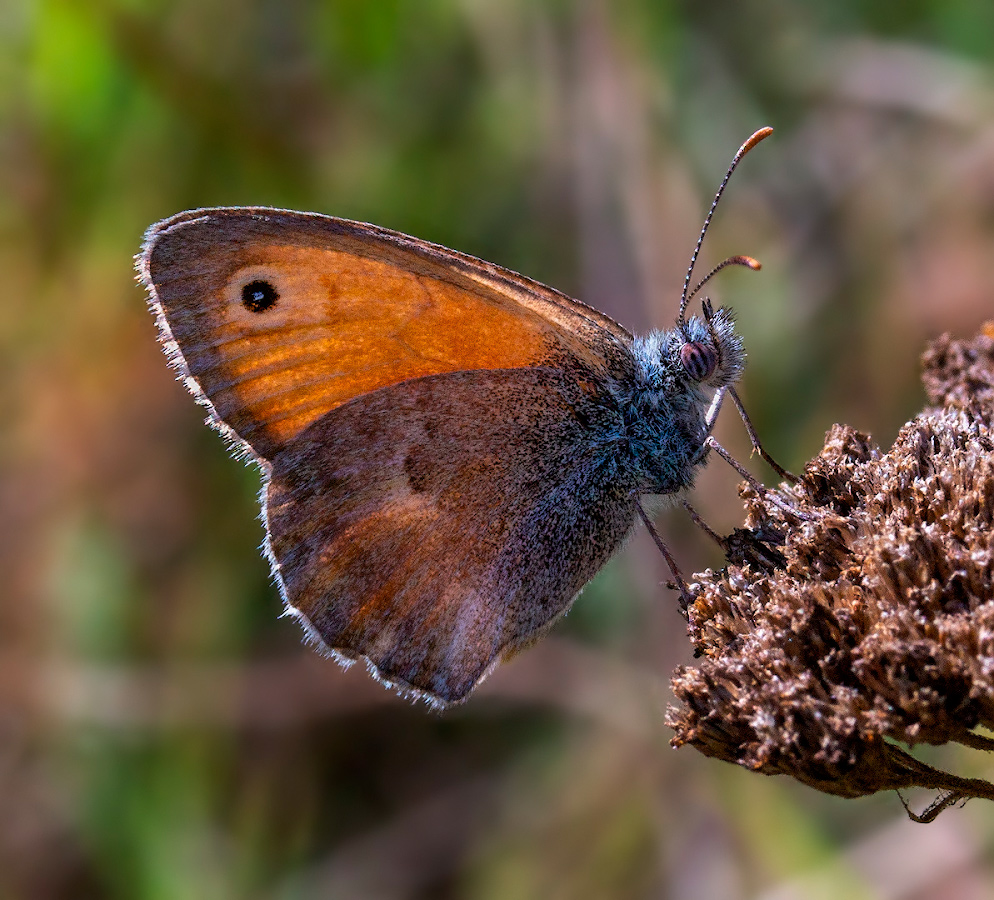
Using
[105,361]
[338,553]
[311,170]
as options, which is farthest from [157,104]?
[338,553]

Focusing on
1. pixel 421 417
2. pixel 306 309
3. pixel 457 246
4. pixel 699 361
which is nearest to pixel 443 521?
pixel 421 417

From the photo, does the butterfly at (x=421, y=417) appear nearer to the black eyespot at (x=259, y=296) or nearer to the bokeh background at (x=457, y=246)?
the black eyespot at (x=259, y=296)

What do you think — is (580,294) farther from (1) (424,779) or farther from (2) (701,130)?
(1) (424,779)

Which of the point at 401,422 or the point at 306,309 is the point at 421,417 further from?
the point at 306,309

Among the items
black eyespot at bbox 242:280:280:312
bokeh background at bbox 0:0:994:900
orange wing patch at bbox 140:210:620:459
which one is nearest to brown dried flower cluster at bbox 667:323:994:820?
orange wing patch at bbox 140:210:620:459

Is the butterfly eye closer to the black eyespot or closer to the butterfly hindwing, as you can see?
the butterfly hindwing
